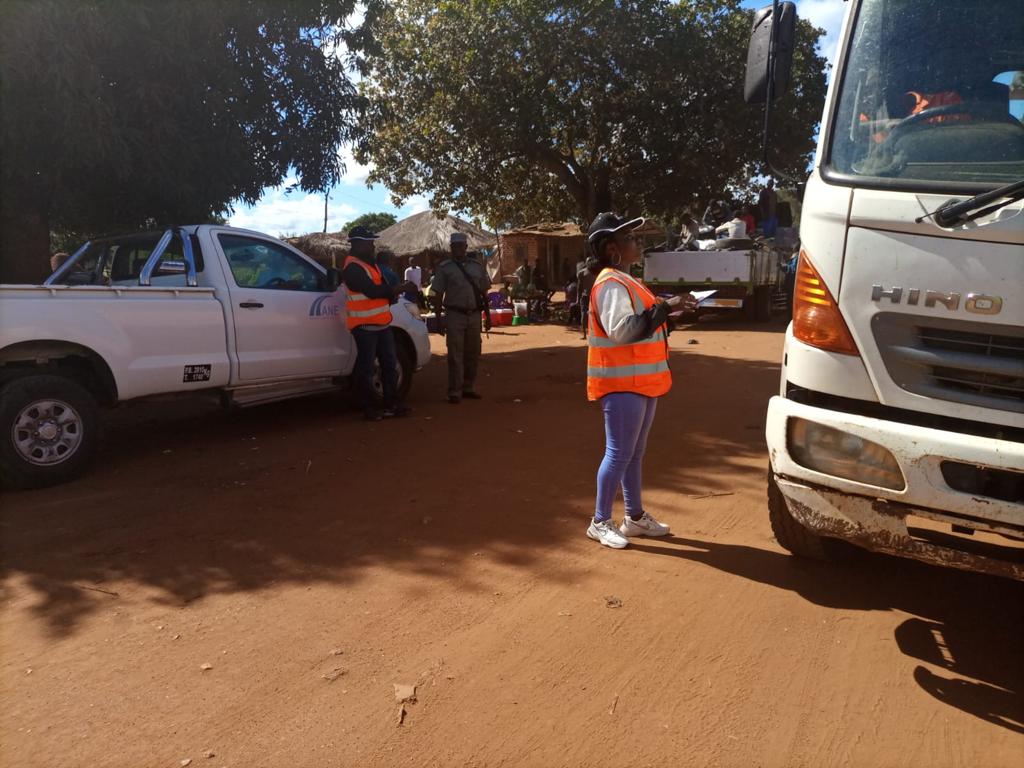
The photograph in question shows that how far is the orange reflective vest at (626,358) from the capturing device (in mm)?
3822

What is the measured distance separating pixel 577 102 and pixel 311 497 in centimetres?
1442

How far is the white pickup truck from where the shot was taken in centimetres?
523

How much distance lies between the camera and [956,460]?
2584 millimetres

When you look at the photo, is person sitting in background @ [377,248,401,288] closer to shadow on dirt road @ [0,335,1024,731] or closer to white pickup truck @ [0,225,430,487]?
white pickup truck @ [0,225,430,487]

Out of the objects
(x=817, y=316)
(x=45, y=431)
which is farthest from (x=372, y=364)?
(x=817, y=316)

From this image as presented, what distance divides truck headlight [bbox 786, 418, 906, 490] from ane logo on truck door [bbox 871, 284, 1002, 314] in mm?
507

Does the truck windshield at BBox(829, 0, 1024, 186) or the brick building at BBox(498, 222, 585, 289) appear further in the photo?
the brick building at BBox(498, 222, 585, 289)

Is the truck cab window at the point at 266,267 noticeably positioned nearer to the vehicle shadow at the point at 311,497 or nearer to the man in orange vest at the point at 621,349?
the vehicle shadow at the point at 311,497

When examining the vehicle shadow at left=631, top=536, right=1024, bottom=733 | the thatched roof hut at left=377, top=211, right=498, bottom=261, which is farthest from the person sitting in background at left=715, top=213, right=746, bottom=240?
the thatched roof hut at left=377, top=211, right=498, bottom=261

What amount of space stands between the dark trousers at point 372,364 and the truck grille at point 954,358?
5.14 meters

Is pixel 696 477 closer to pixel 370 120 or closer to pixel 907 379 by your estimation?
pixel 907 379

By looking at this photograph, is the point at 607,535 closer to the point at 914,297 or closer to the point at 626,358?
the point at 626,358

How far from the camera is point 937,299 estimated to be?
268 cm

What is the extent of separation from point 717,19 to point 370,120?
1061 cm
